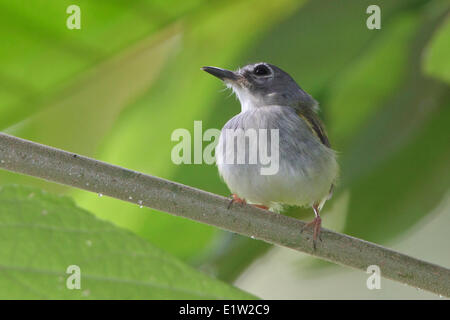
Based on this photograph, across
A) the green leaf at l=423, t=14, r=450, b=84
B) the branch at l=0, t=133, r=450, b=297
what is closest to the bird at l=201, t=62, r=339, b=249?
the green leaf at l=423, t=14, r=450, b=84

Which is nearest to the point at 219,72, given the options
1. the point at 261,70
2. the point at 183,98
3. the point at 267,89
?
the point at 183,98

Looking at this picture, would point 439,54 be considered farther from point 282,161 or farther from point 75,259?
point 75,259

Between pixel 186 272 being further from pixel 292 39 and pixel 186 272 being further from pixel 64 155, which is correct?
pixel 292 39

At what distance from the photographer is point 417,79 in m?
2.27

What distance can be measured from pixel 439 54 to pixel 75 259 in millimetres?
1171

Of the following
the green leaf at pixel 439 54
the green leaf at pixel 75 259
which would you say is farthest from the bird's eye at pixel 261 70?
the green leaf at pixel 75 259

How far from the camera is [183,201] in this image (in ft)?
4.91

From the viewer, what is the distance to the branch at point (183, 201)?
1441mm

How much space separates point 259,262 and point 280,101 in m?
0.94

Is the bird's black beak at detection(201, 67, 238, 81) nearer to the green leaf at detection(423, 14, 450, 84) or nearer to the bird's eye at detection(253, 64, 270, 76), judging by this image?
the bird's eye at detection(253, 64, 270, 76)

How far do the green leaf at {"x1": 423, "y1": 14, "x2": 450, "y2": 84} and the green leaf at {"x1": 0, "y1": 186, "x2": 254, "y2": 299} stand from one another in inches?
38.0

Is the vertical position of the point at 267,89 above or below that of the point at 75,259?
above

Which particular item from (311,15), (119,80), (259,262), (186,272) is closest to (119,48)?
(119,80)

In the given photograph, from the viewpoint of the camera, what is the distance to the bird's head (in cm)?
293
